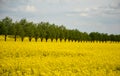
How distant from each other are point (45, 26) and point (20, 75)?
8456 centimetres

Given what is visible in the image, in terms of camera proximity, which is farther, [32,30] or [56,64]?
[32,30]

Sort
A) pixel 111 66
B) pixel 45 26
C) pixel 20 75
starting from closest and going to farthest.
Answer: pixel 20 75 → pixel 111 66 → pixel 45 26

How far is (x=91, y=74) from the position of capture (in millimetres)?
15500

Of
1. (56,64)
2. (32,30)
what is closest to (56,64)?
(56,64)

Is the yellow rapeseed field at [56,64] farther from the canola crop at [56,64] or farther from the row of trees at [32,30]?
the row of trees at [32,30]

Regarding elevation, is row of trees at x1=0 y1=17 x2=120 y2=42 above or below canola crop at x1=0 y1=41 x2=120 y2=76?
above

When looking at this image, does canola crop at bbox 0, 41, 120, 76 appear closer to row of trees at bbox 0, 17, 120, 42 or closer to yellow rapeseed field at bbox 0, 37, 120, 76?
yellow rapeseed field at bbox 0, 37, 120, 76

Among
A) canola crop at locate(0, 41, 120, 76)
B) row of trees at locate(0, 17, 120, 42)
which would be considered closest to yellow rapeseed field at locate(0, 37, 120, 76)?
canola crop at locate(0, 41, 120, 76)

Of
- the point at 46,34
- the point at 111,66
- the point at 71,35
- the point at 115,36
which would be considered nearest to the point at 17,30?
the point at 46,34

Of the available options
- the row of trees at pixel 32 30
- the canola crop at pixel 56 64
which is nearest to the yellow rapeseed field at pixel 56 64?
the canola crop at pixel 56 64

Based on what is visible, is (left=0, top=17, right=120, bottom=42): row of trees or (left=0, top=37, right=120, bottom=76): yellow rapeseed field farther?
(left=0, top=17, right=120, bottom=42): row of trees

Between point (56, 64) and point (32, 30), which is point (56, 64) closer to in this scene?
point (56, 64)

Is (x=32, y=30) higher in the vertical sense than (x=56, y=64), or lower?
higher

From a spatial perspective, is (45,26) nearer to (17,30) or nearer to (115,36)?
(17,30)
